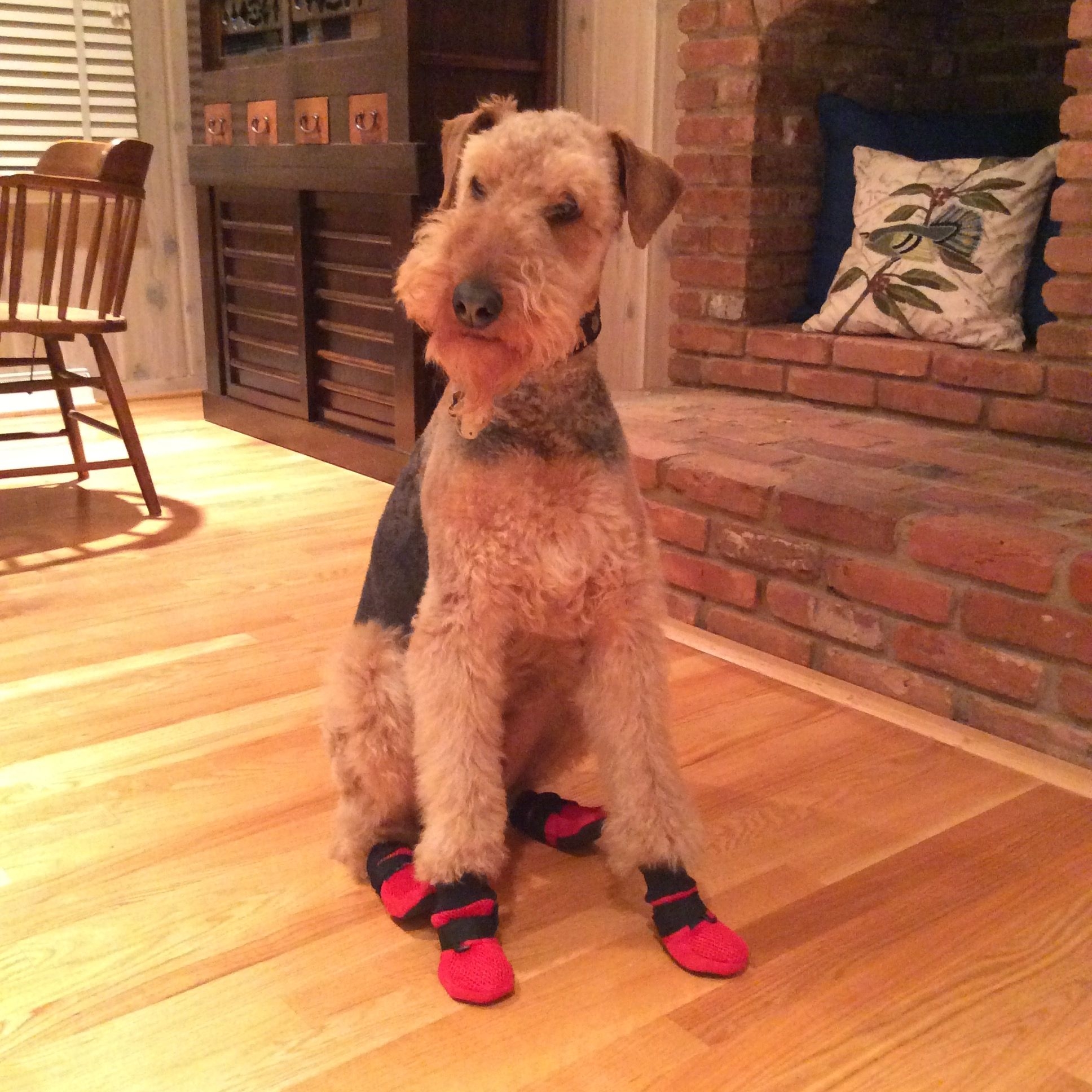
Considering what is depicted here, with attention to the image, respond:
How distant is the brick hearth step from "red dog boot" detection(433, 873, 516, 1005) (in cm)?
96

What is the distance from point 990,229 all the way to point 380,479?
181 cm

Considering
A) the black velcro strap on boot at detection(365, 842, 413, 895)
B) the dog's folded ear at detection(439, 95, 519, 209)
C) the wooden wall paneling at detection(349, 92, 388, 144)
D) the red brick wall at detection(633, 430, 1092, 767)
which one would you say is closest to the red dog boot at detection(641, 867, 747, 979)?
the black velcro strap on boot at detection(365, 842, 413, 895)

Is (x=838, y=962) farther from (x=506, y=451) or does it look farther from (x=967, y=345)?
(x=967, y=345)

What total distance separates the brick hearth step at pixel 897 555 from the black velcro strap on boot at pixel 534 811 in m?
0.72

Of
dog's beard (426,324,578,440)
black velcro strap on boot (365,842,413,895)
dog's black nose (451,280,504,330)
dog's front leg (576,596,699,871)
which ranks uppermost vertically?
dog's black nose (451,280,504,330)

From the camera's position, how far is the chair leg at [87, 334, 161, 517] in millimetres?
2875

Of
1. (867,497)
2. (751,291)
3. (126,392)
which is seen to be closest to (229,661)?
(867,497)

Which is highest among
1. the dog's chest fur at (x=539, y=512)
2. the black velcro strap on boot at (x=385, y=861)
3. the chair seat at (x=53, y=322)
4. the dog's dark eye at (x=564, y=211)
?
the dog's dark eye at (x=564, y=211)

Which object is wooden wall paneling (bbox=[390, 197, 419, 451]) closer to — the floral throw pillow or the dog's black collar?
the floral throw pillow

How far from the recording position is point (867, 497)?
6.37 feet

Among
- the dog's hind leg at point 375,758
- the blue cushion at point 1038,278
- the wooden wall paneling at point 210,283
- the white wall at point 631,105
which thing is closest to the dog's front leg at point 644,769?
the dog's hind leg at point 375,758

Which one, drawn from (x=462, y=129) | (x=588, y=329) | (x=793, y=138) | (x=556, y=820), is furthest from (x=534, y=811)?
(x=793, y=138)

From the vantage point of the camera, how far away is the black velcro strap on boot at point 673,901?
126 cm

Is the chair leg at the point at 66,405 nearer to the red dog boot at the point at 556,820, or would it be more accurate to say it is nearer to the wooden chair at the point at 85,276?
the wooden chair at the point at 85,276
